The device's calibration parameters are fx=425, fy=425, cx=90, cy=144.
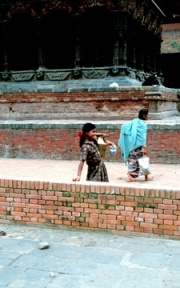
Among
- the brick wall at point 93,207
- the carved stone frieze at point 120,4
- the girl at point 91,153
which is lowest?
the brick wall at point 93,207

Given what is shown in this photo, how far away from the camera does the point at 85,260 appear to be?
4.82 m

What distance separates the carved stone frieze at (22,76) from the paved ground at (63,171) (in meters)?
7.81

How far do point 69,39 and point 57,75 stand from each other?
176 cm

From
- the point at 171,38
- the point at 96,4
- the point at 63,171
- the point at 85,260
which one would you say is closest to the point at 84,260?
the point at 85,260

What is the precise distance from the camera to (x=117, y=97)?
14797 mm

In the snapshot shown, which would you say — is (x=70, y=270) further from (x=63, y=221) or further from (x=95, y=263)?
(x=63, y=221)

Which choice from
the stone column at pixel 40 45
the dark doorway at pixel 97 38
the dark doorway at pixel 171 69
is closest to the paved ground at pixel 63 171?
the dark doorway at pixel 97 38

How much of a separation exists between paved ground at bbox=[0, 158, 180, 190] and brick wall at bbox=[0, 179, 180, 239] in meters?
2.29

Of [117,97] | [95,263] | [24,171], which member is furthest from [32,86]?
Result: [95,263]

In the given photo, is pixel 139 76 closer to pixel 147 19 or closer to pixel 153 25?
pixel 147 19

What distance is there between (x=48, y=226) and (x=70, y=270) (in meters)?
1.51

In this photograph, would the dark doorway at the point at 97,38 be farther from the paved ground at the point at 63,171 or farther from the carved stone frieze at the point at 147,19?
the paved ground at the point at 63,171

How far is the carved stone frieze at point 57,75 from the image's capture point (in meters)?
18.4

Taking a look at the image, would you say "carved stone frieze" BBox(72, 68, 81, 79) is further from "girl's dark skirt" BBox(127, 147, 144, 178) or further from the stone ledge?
"girl's dark skirt" BBox(127, 147, 144, 178)
